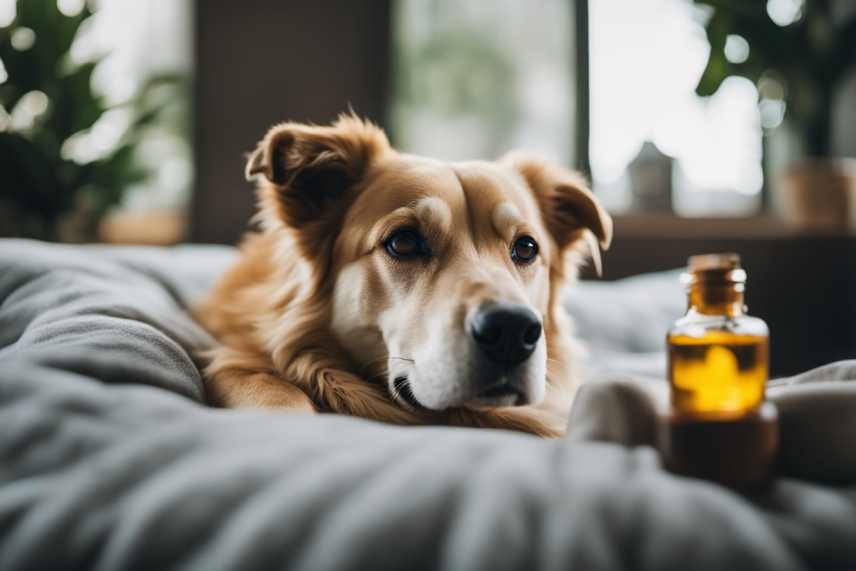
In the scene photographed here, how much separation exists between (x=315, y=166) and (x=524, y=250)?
487 millimetres

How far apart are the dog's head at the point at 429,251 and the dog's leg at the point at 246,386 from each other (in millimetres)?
192

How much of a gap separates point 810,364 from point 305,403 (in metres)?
2.28

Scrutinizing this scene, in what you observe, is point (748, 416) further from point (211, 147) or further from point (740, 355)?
point (211, 147)

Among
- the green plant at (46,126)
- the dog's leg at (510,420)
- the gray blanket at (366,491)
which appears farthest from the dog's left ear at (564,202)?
the green plant at (46,126)

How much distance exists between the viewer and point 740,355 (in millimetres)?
712

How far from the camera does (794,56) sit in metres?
3.17

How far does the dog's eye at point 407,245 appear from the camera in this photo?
4.32 ft

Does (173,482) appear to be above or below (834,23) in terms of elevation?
below

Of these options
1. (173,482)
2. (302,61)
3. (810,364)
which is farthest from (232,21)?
(173,482)

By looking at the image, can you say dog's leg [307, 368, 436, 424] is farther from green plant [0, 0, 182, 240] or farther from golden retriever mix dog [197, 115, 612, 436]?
green plant [0, 0, 182, 240]

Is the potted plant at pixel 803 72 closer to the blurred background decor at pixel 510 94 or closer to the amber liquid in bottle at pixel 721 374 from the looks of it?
the blurred background decor at pixel 510 94

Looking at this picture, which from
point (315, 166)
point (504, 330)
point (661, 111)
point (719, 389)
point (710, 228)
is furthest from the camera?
point (661, 111)

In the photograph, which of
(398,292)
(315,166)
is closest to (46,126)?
(315,166)

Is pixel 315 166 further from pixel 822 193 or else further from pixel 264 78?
pixel 822 193
